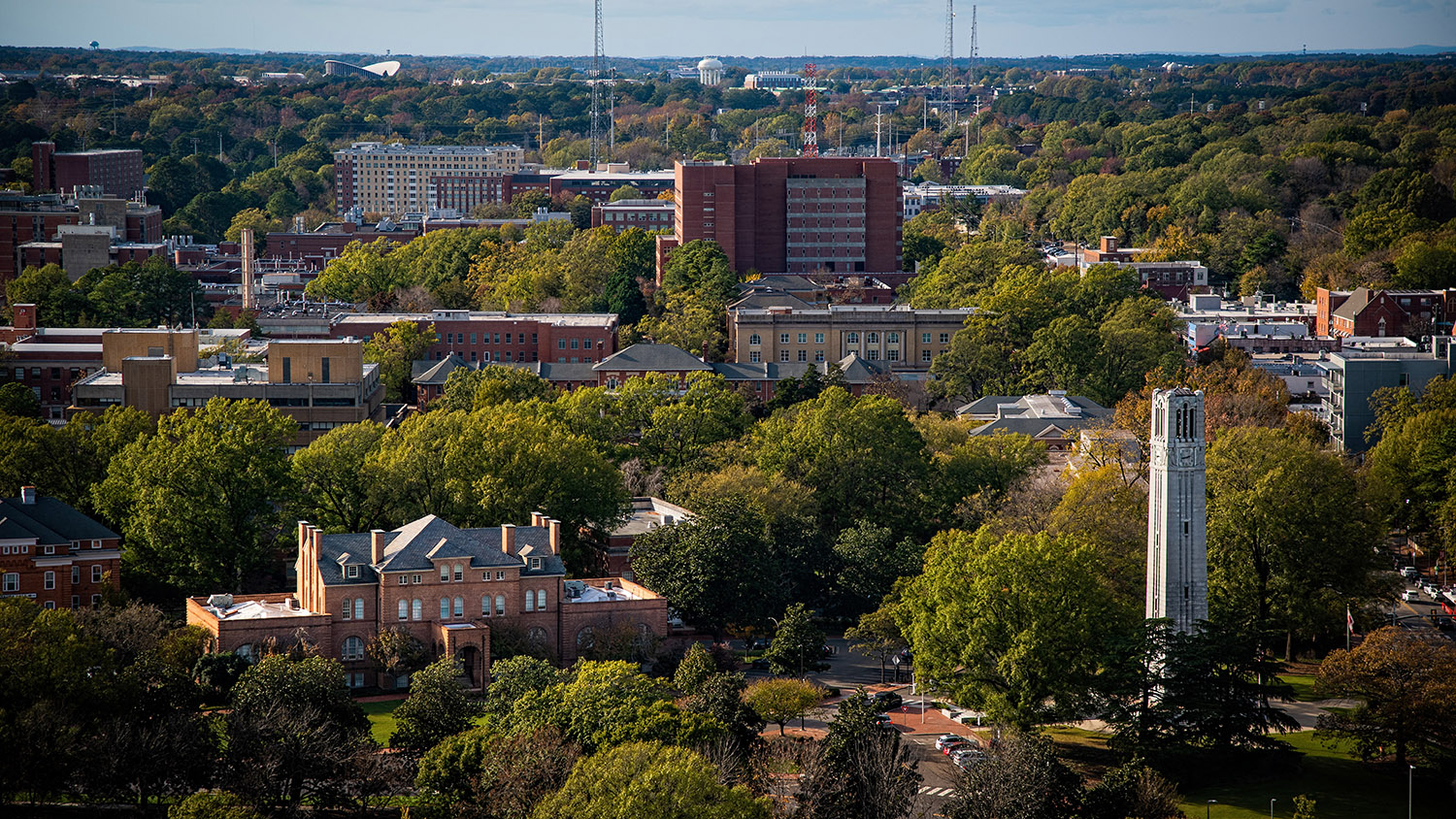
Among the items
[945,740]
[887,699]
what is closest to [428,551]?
[887,699]

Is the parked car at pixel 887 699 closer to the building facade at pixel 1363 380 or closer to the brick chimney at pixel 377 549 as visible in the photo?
the brick chimney at pixel 377 549

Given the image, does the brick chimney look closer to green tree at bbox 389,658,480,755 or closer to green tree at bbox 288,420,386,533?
green tree at bbox 288,420,386,533

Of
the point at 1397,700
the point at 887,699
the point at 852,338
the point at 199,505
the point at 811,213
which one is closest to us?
the point at 1397,700

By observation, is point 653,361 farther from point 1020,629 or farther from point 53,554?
point 1020,629

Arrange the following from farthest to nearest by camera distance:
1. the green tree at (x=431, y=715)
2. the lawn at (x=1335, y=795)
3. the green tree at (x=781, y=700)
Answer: the green tree at (x=781, y=700) < the green tree at (x=431, y=715) < the lawn at (x=1335, y=795)

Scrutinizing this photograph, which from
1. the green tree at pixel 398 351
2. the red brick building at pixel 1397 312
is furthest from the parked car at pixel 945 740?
the red brick building at pixel 1397 312

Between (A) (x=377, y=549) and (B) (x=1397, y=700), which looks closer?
(B) (x=1397, y=700)

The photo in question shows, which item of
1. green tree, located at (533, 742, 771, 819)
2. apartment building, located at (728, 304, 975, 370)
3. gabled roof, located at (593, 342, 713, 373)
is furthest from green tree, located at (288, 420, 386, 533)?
apartment building, located at (728, 304, 975, 370)
